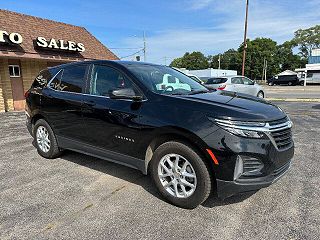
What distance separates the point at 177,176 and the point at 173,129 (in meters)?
0.58

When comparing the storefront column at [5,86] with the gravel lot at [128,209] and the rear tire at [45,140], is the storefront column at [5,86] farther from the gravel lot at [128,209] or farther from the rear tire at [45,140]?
the gravel lot at [128,209]

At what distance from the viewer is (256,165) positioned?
3010 mm

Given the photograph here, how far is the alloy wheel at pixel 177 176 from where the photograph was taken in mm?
3273

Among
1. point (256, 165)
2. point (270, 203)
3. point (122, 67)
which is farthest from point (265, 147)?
point (122, 67)

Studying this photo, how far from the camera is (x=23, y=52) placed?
12703mm

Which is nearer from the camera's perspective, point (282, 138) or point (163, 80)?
point (282, 138)

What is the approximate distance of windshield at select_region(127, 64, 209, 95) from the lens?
3.80 m

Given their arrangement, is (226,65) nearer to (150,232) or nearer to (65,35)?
(65,35)

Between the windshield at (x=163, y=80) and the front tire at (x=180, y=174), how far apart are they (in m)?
0.84

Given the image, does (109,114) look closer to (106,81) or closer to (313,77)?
(106,81)

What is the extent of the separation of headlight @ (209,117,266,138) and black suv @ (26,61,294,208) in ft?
0.03

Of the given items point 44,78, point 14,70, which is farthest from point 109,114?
point 14,70

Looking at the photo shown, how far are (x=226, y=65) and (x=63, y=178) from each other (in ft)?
354

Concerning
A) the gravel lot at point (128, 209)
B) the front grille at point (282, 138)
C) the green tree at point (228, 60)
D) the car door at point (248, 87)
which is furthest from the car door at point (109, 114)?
the green tree at point (228, 60)
